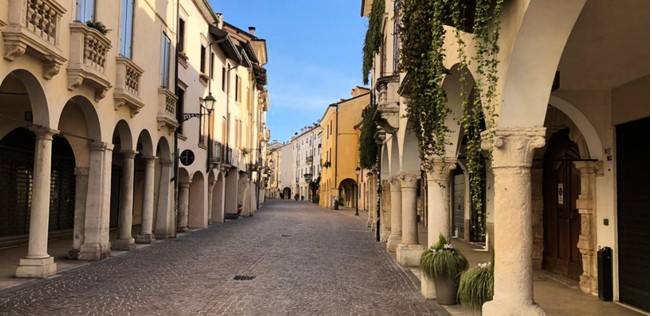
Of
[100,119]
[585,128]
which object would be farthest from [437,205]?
[100,119]

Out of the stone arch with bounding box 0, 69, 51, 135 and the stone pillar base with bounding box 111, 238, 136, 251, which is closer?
the stone arch with bounding box 0, 69, 51, 135

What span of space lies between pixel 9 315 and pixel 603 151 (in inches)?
358

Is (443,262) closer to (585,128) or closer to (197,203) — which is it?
(585,128)

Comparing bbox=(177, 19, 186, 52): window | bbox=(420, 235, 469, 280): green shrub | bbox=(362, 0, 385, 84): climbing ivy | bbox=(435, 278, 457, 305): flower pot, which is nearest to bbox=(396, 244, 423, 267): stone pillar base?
bbox=(420, 235, 469, 280): green shrub

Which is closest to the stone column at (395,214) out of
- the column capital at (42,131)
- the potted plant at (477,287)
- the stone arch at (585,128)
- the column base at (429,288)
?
the column base at (429,288)

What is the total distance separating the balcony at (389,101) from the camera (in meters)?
14.1

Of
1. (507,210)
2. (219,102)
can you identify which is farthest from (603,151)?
(219,102)

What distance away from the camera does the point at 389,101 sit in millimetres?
14320

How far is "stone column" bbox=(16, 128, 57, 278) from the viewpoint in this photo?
1041 centimetres

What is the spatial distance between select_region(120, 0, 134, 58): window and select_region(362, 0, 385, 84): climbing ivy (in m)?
7.02

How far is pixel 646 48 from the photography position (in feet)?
23.0

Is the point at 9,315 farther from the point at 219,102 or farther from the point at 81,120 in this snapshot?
the point at 219,102

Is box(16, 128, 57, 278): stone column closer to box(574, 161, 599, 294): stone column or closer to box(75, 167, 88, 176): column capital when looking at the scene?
box(75, 167, 88, 176): column capital

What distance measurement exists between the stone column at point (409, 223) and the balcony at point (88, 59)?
23.6ft
